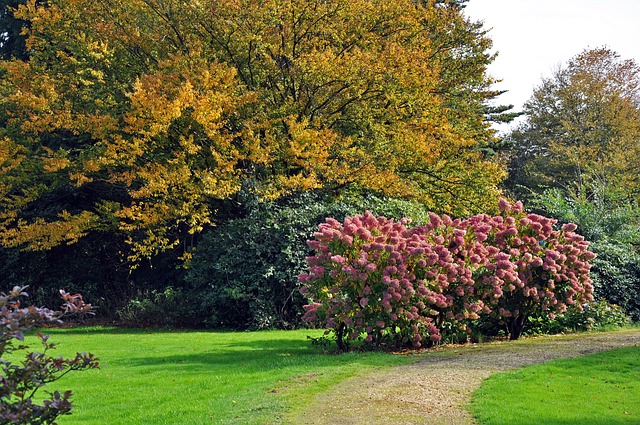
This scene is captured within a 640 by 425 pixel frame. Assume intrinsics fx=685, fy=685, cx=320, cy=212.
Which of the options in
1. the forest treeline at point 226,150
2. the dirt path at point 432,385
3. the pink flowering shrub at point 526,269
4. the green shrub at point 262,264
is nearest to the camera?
the dirt path at point 432,385

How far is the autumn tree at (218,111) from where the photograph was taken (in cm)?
1638

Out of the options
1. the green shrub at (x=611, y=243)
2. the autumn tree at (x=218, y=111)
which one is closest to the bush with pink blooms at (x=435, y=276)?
the green shrub at (x=611, y=243)

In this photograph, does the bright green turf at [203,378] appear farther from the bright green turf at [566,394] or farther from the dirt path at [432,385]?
the bright green turf at [566,394]

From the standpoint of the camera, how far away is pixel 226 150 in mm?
16609

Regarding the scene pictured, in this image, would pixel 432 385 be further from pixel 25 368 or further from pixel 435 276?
pixel 25 368

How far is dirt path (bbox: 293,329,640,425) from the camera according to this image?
22.1 feet

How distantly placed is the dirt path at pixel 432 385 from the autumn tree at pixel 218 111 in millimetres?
7018

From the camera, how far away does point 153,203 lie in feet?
57.0

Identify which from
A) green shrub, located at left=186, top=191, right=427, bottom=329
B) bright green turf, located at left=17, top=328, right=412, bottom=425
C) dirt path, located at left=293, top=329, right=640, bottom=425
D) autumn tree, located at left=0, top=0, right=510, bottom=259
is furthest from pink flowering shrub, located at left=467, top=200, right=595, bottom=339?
autumn tree, located at left=0, top=0, right=510, bottom=259

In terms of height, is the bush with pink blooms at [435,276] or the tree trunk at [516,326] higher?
the bush with pink blooms at [435,276]

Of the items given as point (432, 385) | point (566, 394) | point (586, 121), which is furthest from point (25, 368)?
point (586, 121)

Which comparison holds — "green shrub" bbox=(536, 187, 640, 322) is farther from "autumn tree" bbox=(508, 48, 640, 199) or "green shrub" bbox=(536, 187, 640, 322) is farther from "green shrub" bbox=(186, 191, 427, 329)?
"autumn tree" bbox=(508, 48, 640, 199)

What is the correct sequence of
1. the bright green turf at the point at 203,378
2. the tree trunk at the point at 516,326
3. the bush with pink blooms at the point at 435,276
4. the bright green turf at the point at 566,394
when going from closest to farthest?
1. the bright green turf at the point at 566,394
2. the bright green turf at the point at 203,378
3. the bush with pink blooms at the point at 435,276
4. the tree trunk at the point at 516,326

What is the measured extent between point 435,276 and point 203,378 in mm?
4008
